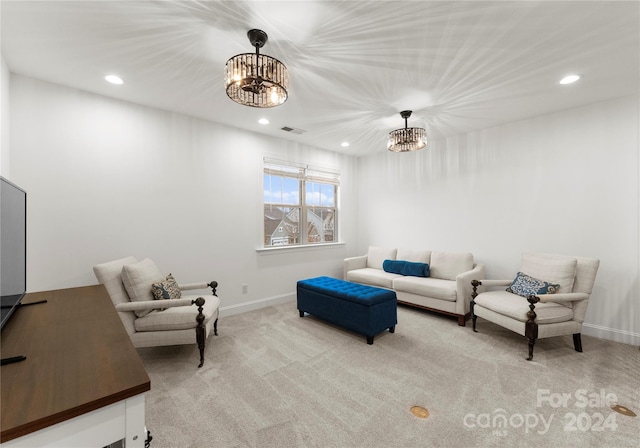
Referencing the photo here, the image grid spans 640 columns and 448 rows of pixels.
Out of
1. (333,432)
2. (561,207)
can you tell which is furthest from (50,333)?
(561,207)

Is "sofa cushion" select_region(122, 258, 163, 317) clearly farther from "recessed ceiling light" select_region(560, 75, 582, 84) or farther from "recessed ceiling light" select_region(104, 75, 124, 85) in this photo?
"recessed ceiling light" select_region(560, 75, 582, 84)

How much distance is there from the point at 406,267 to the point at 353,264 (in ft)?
3.26

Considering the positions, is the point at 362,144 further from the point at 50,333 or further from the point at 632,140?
the point at 50,333

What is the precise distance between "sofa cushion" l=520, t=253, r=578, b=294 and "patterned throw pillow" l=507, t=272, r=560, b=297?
0.08m

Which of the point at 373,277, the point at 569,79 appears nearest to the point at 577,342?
the point at 373,277

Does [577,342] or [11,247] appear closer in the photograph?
[11,247]

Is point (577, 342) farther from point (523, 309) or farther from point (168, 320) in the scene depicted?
point (168, 320)

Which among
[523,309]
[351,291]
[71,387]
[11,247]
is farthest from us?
[351,291]

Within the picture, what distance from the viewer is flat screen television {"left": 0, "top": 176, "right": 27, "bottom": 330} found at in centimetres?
132

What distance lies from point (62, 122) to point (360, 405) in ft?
12.8

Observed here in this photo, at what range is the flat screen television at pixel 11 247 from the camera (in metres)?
1.32

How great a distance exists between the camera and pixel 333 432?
70.9 inches

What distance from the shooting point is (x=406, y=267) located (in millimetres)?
4566

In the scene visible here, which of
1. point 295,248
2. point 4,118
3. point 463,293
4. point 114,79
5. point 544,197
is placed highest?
point 114,79
